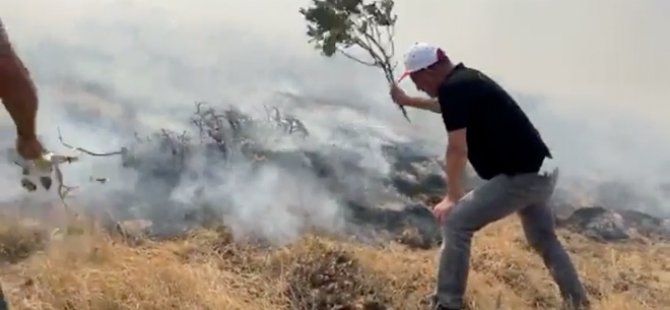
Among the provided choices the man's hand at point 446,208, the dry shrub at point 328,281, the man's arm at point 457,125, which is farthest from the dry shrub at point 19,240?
the man's arm at point 457,125

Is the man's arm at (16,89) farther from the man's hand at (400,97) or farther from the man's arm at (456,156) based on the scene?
the man's hand at (400,97)

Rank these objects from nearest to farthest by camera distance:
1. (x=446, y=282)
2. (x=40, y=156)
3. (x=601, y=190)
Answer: (x=40, y=156) < (x=446, y=282) < (x=601, y=190)

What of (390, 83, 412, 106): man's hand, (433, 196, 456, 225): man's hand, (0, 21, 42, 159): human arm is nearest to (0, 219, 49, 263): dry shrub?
(390, 83, 412, 106): man's hand

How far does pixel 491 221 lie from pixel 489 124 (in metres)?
0.50

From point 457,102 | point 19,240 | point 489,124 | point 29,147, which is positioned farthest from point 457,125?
point 19,240

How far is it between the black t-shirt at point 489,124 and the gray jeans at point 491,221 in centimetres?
8

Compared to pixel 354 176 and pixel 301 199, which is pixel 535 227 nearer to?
pixel 301 199

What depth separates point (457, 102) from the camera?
17.0 ft

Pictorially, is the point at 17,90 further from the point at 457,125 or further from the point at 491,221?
the point at 491,221

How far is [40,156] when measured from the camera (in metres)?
3.46

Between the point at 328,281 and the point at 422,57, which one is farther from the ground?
the point at 422,57

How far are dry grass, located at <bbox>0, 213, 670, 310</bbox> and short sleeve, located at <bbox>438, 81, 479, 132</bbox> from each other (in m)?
1.07

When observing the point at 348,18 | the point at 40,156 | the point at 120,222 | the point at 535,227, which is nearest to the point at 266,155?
the point at 348,18

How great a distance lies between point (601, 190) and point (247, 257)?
8430 millimetres
